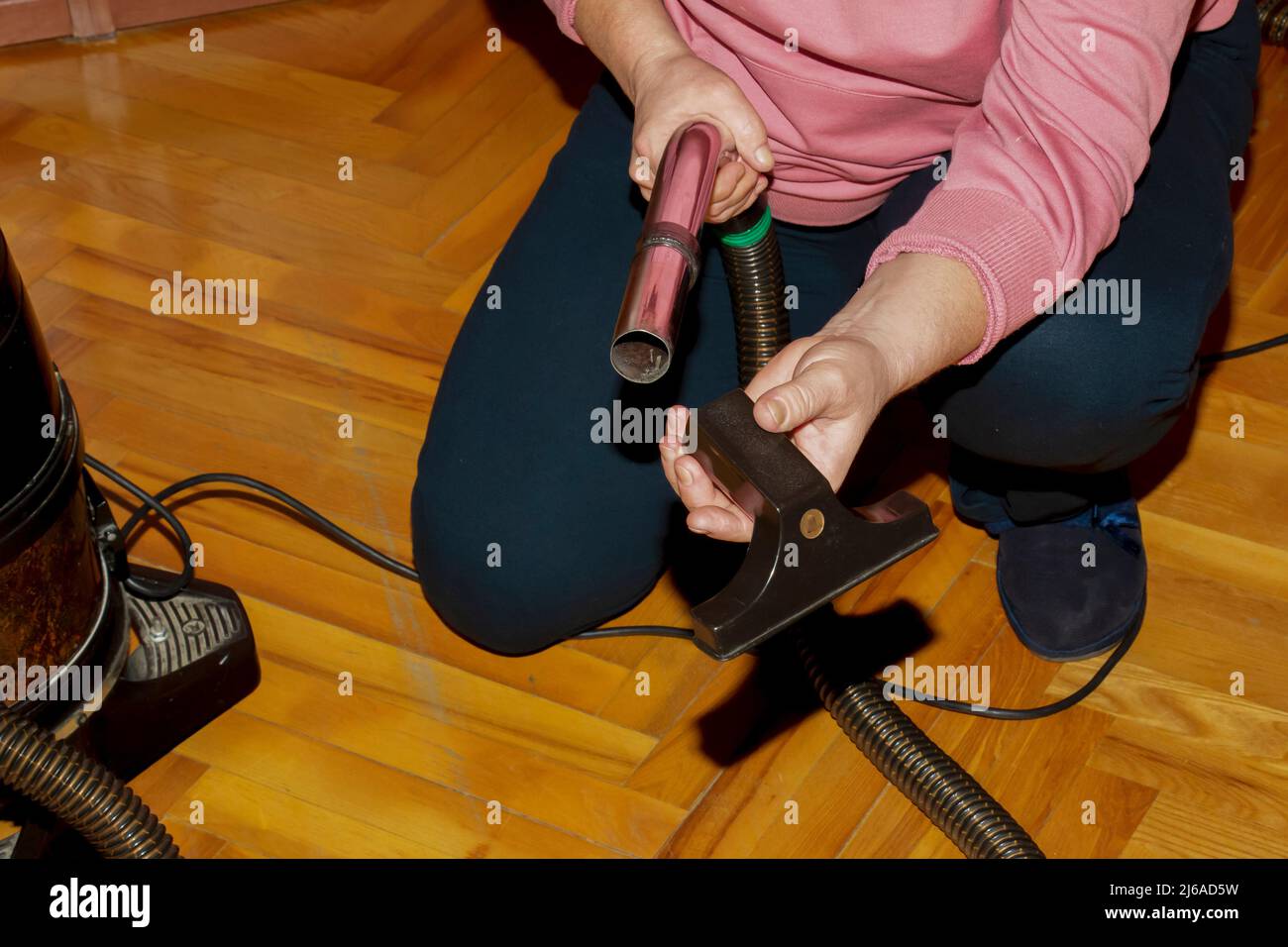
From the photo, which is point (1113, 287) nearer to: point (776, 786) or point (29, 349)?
point (776, 786)

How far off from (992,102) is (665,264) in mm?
295

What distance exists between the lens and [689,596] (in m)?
Result: 1.40

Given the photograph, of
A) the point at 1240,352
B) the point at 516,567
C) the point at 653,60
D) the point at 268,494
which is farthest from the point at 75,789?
the point at 1240,352

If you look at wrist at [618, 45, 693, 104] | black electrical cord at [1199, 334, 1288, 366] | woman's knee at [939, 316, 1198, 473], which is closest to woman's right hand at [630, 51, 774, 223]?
wrist at [618, 45, 693, 104]

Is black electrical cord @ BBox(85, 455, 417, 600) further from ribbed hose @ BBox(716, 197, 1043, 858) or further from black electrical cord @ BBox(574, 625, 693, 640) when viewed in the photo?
ribbed hose @ BBox(716, 197, 1043, 858)

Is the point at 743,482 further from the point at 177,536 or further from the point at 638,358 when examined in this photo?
the point at 177,536

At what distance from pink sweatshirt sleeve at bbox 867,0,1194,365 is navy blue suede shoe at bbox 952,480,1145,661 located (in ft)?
1.29

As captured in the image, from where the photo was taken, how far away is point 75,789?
959mm

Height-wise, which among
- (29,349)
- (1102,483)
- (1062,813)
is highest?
(29,349)

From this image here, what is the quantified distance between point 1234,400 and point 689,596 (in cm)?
62

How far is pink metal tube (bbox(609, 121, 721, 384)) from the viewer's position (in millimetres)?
895

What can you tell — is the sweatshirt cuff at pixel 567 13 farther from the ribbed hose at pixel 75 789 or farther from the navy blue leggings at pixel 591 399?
the ribbed hose at pixel 75 789
